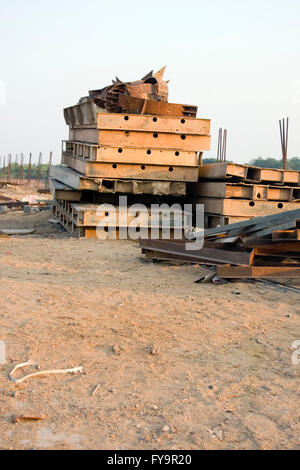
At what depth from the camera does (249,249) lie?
271 inches

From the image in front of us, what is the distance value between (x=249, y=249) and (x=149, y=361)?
3484mm

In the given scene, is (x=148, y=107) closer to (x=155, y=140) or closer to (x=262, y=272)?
(x=155, y=140)

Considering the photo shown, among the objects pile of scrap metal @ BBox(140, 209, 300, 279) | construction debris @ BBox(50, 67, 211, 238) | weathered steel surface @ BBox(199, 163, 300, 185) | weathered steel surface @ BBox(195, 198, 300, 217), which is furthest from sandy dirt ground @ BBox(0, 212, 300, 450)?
construction debris @ BBox(50, 67, 211, 238)

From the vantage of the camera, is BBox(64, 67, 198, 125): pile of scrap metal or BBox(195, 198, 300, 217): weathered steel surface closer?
BBox(195, 198, 300, 217): weathered steel surface

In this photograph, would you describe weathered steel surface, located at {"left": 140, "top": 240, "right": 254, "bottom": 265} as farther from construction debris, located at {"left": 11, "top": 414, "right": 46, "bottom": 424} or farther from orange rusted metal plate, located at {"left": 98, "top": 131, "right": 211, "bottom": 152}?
construction debris, located at {"left": 11, "top": 414, "right": 46, "bottom": 424}

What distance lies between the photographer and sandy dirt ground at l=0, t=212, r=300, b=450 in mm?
2750

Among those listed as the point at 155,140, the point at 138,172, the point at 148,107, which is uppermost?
the point at 148,107

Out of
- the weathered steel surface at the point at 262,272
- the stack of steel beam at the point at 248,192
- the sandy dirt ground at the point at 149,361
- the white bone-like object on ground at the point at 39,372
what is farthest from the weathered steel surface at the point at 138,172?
the white bone-like object on ground at the point at 39,372

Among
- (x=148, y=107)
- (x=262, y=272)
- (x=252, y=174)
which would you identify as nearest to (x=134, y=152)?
(x=148, y=107)

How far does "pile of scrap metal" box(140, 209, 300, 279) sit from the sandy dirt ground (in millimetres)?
246

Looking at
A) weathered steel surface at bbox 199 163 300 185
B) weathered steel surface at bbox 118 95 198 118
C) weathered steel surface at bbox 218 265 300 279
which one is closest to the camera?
weathered steel surface at bbox 218 265 300 279

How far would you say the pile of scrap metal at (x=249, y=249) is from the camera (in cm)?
627

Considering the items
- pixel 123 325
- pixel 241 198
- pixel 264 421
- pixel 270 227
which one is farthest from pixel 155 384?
pixel 241 198

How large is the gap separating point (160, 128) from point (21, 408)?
7737mm
